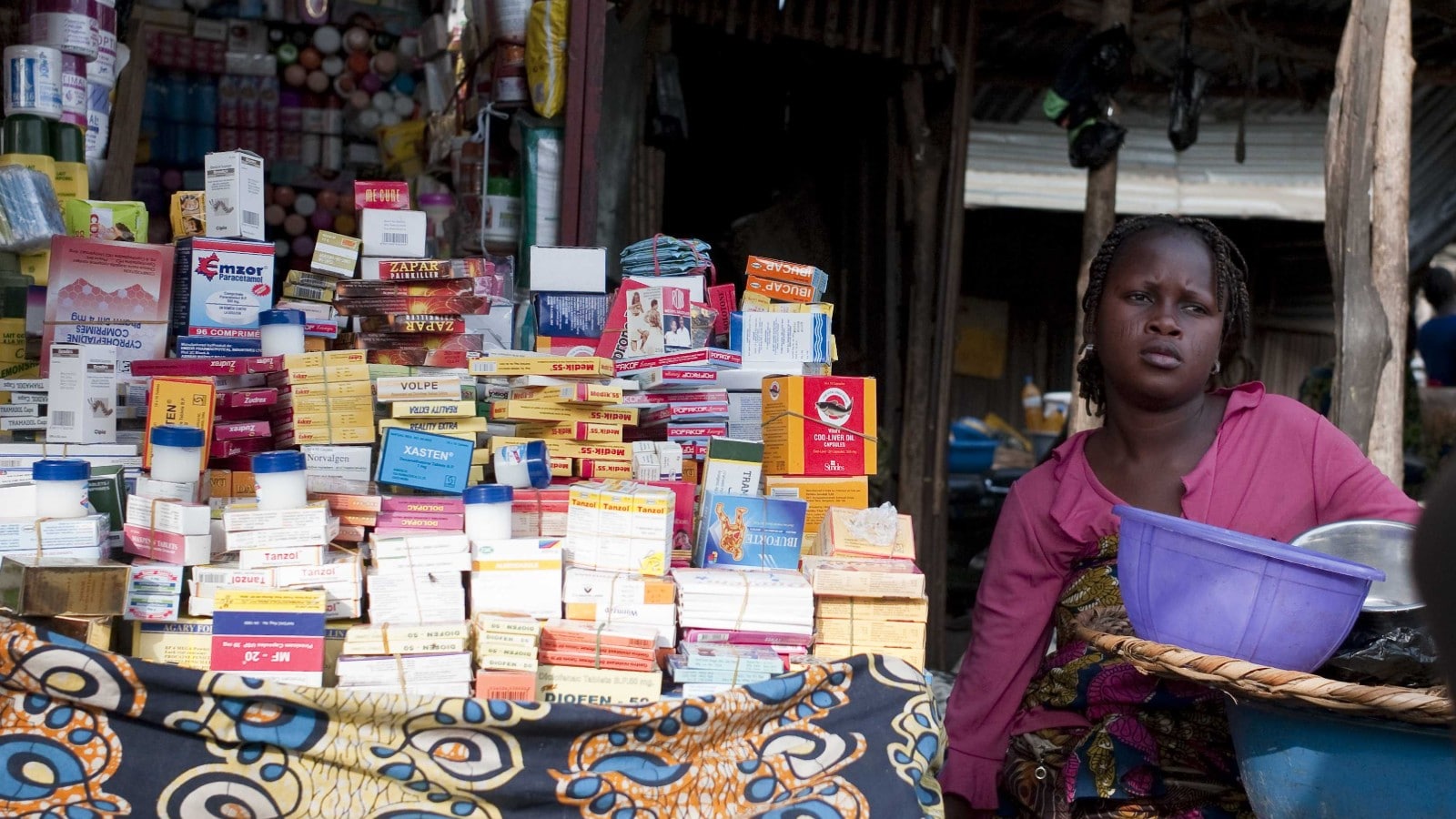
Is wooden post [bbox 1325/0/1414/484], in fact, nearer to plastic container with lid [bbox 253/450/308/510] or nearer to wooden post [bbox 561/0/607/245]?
wooden post [bbox 561/0/607/245]

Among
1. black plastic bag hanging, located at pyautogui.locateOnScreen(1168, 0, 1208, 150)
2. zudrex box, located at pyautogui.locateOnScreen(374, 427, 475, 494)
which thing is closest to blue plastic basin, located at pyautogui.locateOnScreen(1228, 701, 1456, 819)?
zudrex box, located at pyautogui.locateOnScreen(374, 427, 475, 494)

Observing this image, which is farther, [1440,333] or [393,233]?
[1440,333]

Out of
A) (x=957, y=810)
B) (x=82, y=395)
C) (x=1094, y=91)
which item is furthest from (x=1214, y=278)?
(x=1094, y=91)

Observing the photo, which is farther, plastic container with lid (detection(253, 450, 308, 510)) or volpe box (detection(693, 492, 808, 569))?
volpe box (detection(693, 492, 808, 569))

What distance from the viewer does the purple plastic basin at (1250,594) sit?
73.7 inches

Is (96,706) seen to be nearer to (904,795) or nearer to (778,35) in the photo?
(904,795)

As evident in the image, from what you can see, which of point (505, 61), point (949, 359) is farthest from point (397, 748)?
point (949, 359)

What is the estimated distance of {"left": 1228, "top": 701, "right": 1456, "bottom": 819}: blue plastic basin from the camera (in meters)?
1.79

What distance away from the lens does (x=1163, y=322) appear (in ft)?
8.41

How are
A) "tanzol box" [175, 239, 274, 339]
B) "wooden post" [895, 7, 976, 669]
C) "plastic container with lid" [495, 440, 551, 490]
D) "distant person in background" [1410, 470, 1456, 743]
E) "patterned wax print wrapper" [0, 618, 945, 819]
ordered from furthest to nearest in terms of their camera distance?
"wooden post" [895, 7, 976, 669] → "tanzol box" [175, 239, 274, 339] → "plastic container with lid" [495, 440, 551, 490] → "patterned wax print wrapper" [0, 618, 945, 819] → "distant person in background" [1410, 470, 1456, 743]

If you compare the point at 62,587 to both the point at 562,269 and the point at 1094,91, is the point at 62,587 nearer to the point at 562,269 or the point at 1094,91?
the point at 562,269

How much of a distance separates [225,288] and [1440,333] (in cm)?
786

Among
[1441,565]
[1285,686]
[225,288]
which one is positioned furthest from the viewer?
[225,288]

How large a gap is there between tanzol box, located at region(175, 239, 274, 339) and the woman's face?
6.49 ft
